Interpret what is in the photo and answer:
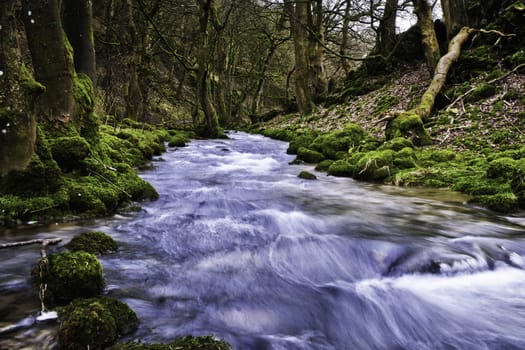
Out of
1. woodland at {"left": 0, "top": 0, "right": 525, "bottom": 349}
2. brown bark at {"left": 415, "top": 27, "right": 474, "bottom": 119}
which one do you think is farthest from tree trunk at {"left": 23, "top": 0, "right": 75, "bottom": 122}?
brown bark at {"left": 415, "top": 27, "right": 474, "bottom": 119}

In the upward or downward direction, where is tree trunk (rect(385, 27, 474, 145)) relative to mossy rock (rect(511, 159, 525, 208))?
upward

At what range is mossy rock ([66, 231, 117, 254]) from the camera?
3143 millimetres

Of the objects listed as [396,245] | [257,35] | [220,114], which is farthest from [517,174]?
[257,35]

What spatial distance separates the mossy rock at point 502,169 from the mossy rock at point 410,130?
3.00 m

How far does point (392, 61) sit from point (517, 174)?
12636 mm

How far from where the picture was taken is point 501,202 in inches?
199

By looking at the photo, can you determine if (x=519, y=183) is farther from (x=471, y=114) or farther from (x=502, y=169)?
(x=471, y=114)

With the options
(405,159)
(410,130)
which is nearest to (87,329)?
(405,159)

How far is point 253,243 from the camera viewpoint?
168 inches

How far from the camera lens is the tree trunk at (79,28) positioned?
5898 millimetres

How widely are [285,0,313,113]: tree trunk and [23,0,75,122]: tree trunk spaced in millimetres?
12964

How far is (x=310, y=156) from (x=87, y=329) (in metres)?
8.93

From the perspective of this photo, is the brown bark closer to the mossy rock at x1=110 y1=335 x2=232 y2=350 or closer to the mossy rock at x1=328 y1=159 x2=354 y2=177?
the mossy rock at x1=328 y1=159 x2=354 y2=177

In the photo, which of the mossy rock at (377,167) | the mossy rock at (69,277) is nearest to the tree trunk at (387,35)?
the mossy rock at (377,167)
